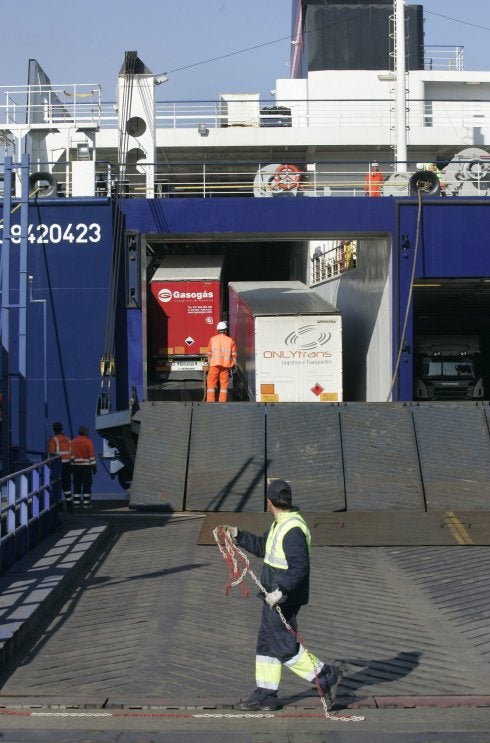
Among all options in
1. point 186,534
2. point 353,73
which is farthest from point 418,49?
point 186,534

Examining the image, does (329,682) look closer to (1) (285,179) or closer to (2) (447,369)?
(1) (285,179)

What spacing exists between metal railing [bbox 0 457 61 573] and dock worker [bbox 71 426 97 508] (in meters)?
2.19

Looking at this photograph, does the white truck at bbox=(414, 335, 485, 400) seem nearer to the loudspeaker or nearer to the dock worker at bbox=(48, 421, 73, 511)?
the loudspeaker

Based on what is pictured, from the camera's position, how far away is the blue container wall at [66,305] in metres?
22.3

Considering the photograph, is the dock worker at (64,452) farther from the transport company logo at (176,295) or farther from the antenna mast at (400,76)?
the antenna mast at (400,76)

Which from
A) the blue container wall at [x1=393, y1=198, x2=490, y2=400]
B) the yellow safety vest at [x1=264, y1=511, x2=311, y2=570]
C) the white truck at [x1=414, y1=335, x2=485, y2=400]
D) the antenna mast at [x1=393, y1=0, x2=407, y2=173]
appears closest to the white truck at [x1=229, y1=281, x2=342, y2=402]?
the blue container wall at [x1=393, y1=198, x2=490, y2=400]

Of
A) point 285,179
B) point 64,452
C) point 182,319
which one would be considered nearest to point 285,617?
point 64,452

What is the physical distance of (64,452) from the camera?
1869 centimetres

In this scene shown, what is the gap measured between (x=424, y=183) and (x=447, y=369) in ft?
27.7

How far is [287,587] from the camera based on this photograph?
302 inches

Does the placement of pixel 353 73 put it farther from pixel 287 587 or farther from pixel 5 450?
pixel 287 587

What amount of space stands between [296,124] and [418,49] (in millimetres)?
7169

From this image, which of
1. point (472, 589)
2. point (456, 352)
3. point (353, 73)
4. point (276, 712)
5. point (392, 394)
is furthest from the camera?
point (353, 73)

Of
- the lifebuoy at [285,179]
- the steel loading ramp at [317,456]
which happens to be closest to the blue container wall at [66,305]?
the lifebuoy at [285,179]
